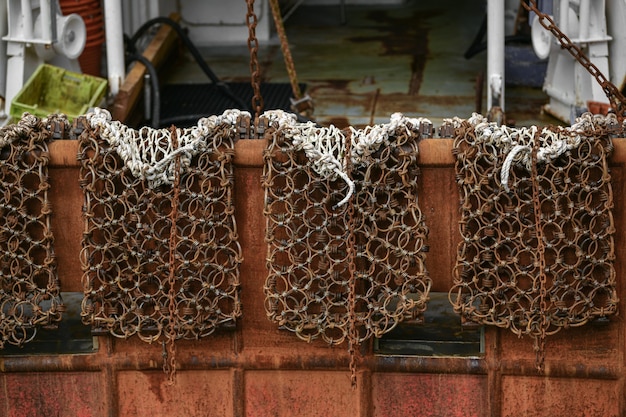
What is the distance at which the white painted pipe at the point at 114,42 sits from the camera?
7.16 meters

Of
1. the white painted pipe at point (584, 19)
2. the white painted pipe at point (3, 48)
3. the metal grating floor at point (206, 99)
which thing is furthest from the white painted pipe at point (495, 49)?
the white painted pipe at point (3, 48)

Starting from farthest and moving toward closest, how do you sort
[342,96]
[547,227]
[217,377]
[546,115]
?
[342,96] < [546,115] < [217,377] < [547,227]

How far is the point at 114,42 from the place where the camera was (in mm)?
7312

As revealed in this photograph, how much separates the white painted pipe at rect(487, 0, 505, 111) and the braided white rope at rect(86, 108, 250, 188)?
2443 mm

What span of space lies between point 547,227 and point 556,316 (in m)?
0.40

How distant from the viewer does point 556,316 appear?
4949 mm

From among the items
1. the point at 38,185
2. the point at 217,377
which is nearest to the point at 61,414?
the point at 217,377

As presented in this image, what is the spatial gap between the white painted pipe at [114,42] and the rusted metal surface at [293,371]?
7.73ft

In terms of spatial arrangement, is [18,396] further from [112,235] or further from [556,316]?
[556,316]

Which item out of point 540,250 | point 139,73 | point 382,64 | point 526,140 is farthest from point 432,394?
point 382,64

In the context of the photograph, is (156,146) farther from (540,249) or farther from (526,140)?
(540,249)

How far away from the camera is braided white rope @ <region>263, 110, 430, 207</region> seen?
4.80 metres

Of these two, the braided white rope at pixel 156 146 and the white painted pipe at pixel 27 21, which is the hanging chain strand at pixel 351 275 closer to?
the braided white rope at pixel 156 146

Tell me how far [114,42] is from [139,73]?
456mm
